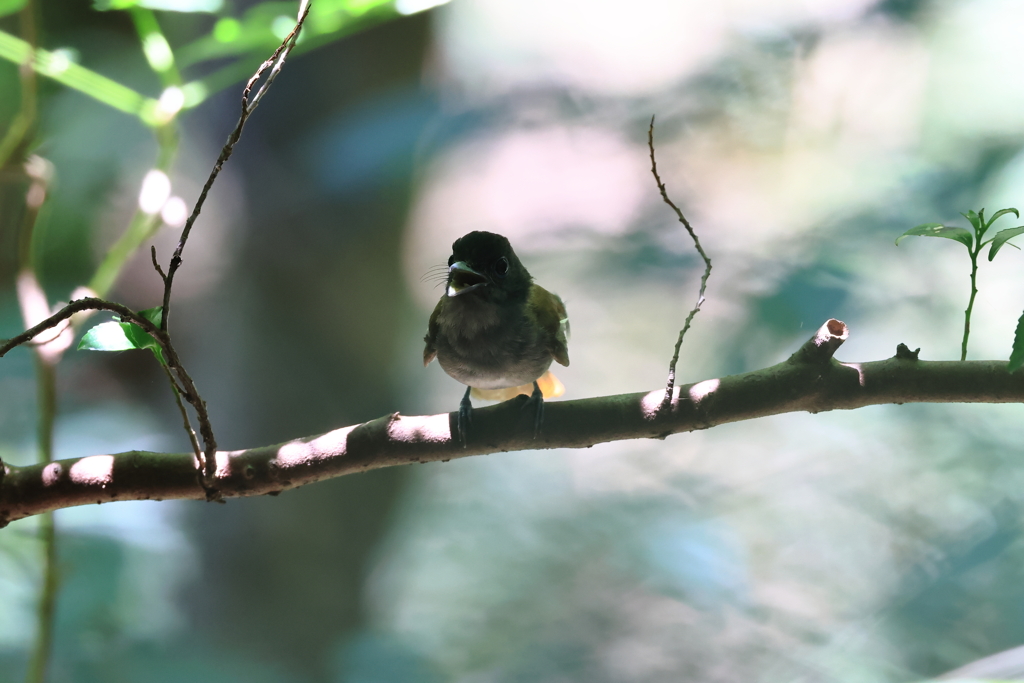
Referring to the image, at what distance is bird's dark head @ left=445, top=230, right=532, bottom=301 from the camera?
1.32m

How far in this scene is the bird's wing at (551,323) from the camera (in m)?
1.48

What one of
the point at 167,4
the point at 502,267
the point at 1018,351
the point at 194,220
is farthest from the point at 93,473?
the point at 1018,351

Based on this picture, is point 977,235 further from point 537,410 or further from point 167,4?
point 167,4

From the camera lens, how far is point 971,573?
2178 millimetres

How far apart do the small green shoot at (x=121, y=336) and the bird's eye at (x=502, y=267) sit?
2.19 ft

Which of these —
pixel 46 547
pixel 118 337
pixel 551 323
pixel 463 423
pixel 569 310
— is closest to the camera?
pixel 118 337

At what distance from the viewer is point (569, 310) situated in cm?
280

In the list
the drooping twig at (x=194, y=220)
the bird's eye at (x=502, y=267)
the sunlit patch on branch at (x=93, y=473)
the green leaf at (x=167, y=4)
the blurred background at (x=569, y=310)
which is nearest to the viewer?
the drooping twig at (x=194, y=220)

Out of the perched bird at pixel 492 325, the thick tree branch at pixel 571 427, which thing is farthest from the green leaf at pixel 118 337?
the perched bird at pixel 492 325

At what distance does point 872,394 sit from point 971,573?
1.62m

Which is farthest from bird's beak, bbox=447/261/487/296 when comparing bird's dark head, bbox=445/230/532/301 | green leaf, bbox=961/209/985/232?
green leaf, bbox=961/209/985/232

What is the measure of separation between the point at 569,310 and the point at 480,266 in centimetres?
148

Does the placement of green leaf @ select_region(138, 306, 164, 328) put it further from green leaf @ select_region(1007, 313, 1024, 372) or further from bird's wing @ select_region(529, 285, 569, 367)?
green leaf @ select_region(1007, 313, 1024, 372)

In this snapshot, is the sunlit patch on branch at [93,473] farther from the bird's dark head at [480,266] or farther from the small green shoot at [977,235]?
the small green shoot at [977,235]
